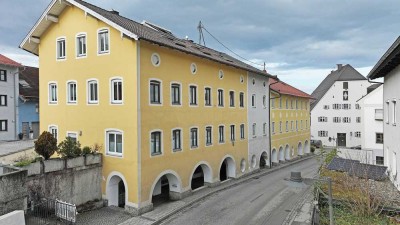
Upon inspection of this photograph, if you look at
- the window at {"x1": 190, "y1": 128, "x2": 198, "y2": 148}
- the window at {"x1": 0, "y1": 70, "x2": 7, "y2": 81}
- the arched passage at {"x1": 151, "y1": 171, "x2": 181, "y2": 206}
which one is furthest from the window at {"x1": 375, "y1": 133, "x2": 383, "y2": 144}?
the window at {"x1": 0, "y1": 70, "x2": 7, "y2": 81}

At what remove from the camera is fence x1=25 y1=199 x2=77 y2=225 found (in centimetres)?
1458

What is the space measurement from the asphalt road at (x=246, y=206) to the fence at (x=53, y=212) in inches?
191

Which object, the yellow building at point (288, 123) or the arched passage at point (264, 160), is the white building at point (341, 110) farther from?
the arched passage at point (264, 160)

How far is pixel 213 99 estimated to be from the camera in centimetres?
2503

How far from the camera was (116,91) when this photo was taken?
1877cm

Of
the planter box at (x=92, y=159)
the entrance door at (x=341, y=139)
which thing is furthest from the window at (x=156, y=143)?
the entrance door at (x=341, y=139)

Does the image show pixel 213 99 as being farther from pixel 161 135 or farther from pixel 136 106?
pixel 136 106

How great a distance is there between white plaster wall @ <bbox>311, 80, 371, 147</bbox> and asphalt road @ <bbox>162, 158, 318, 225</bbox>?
38.4 meters

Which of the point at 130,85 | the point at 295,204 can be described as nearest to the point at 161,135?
the point at 130,85

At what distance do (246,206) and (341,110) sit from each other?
46429 millimetres

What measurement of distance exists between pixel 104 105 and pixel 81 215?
637 cm

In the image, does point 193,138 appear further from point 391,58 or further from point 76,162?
point 391,58

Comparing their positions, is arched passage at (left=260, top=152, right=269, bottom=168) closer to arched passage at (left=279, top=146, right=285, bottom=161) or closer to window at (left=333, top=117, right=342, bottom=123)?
arched passage at (left=279, top=146, right=285, bottom=161)

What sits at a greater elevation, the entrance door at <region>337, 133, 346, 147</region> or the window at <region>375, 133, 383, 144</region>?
the window at <region>375, 133, 383, 144</region>
